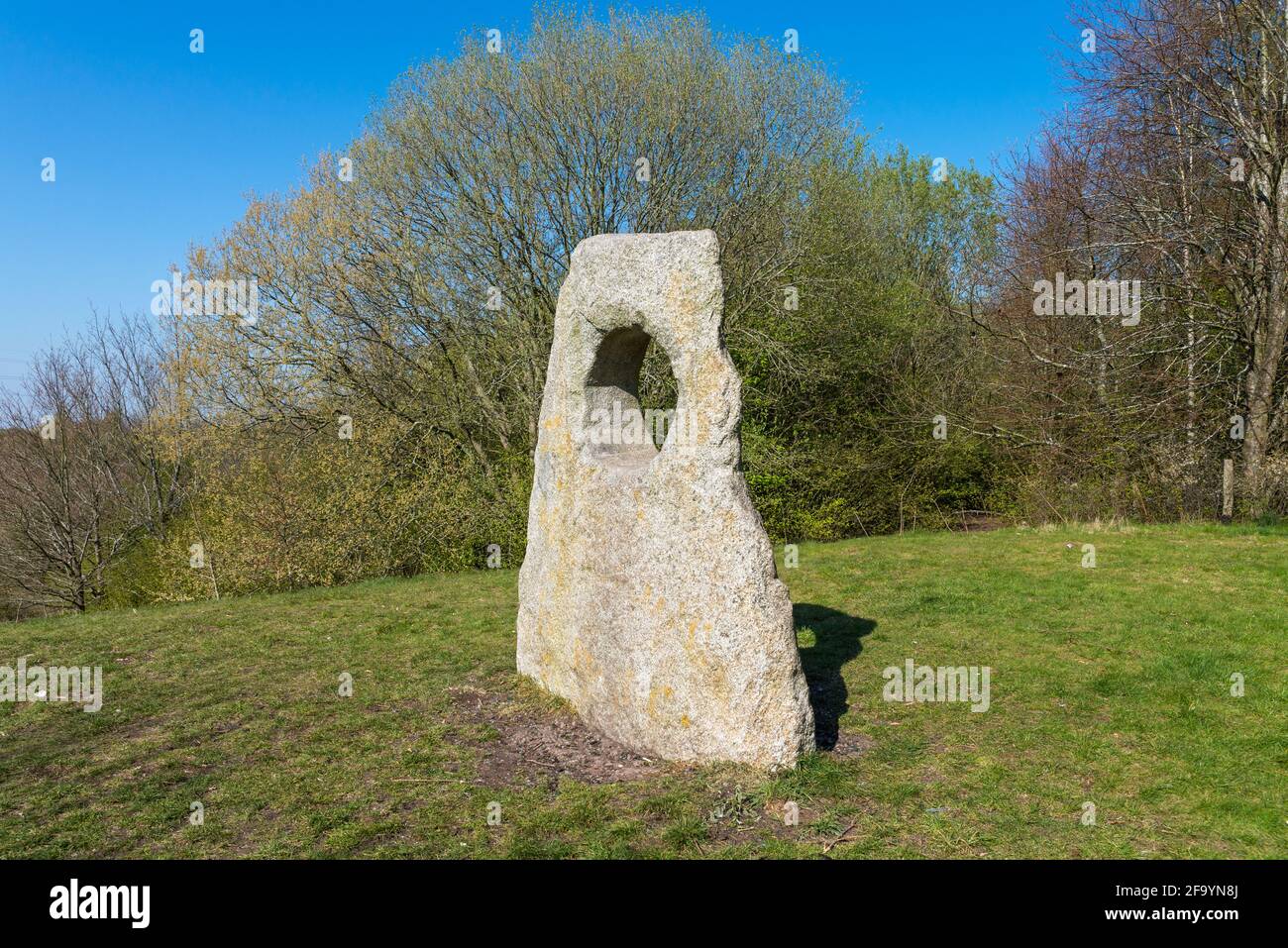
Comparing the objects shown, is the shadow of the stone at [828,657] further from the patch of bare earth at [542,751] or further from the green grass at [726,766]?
the patch of bare earth at [542,751]

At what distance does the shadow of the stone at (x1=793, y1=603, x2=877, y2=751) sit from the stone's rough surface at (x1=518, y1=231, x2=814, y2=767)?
0.96 metres

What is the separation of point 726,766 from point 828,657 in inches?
129

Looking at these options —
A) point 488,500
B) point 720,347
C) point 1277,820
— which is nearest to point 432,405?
point 488,500

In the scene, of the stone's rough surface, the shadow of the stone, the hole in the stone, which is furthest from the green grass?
the hole in the stone

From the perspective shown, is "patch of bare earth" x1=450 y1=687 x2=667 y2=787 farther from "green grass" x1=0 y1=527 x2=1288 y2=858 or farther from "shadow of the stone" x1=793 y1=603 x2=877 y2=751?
"shadow of the stone" x1=793 y1=603 x2=877 y2=751

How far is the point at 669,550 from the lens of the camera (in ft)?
19.2

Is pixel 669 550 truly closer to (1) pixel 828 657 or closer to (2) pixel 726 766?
(2) pixel 726 766

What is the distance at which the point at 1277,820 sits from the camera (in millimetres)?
5020

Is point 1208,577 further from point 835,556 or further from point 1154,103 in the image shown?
point 1154,103

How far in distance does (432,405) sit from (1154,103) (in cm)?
1632

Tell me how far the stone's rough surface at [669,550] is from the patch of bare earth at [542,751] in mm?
144

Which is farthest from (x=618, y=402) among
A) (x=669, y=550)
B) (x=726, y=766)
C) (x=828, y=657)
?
(x=828, y=657)
